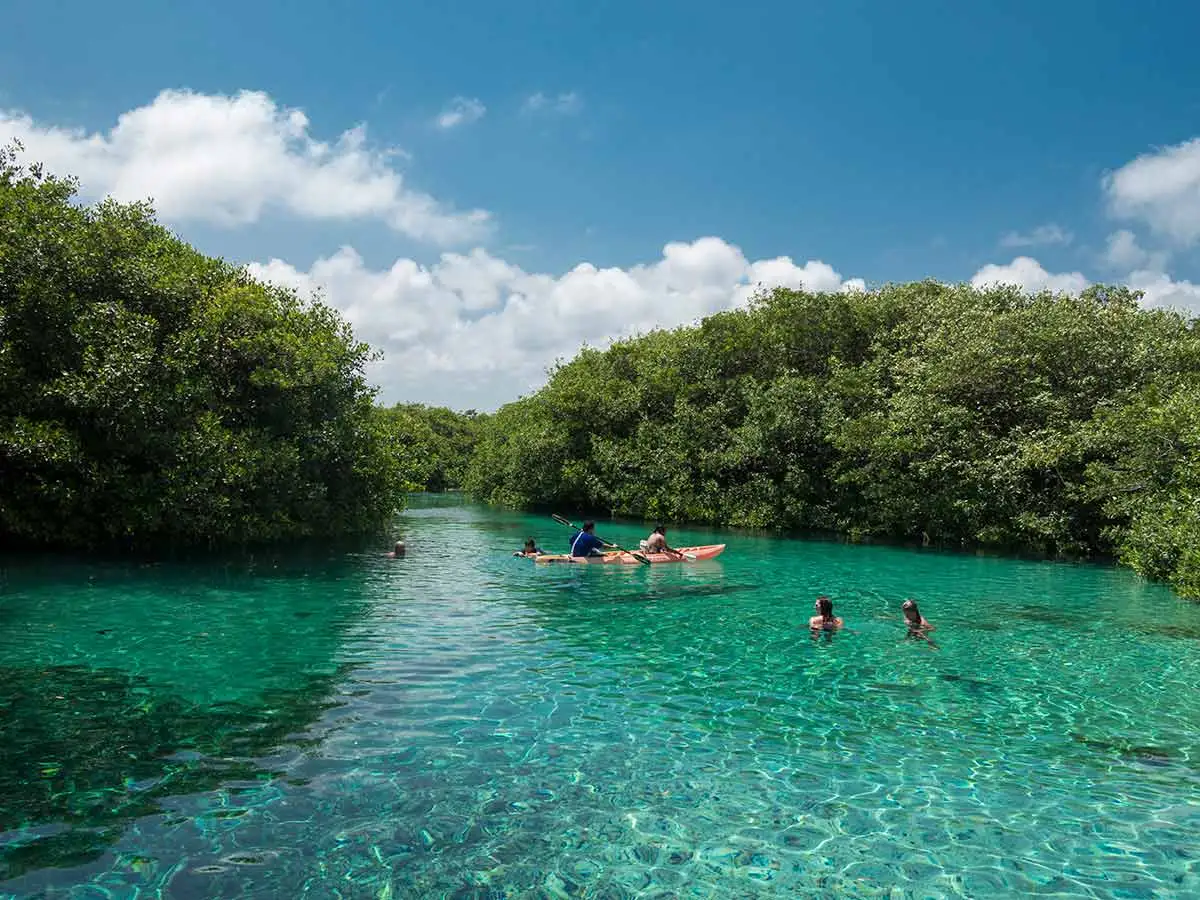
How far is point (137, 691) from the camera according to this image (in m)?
10.4

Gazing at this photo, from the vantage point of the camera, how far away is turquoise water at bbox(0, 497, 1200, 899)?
612 cm

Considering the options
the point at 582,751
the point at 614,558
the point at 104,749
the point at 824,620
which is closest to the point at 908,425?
the point at 614,558

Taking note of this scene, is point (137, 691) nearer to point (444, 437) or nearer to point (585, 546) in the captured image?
point (585, 546)

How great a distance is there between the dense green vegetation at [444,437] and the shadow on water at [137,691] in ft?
230

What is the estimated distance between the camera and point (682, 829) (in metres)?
6.82

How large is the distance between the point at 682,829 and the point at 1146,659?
11119mm

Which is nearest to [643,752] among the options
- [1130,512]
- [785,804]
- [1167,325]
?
[785,804]

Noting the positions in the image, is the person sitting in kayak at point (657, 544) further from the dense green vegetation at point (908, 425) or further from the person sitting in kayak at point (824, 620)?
the dense green vegetation at point (908, 425)

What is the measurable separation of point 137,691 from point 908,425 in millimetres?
30549

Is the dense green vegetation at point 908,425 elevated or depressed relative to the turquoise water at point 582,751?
elevated

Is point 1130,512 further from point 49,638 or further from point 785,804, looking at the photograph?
point 49,638

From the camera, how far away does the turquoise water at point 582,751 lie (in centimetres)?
612

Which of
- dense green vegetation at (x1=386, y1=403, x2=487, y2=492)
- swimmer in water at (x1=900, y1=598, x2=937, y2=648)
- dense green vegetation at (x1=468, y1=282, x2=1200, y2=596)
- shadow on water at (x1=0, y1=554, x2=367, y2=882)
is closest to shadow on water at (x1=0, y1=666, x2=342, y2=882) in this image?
shadow on water at (x1=0, y1=554, x2=367, y2=882)

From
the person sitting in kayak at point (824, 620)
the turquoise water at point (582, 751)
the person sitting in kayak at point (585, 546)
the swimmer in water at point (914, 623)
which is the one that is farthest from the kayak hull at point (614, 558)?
the swimmer in water at point (914, 623)
